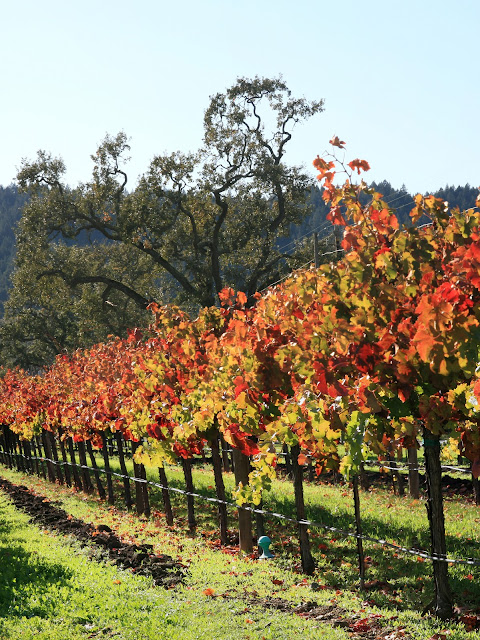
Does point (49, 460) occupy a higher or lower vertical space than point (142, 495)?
higher

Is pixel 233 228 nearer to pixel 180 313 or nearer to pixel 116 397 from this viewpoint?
pixel 116 397

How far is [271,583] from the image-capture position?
35.2 feet

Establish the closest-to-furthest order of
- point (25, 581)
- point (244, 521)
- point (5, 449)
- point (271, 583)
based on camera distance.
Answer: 1. point (271, 583)
2. point (25, 581)
3. point (244, 521)
4. point (5, 449)

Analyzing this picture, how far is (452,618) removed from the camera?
8312 millimetres

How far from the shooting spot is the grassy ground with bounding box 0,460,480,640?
8242 millimetres

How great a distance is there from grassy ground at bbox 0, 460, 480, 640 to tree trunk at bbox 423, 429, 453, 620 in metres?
0.26

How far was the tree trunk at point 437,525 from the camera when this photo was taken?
8289mm

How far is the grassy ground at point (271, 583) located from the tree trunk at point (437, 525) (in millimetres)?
265

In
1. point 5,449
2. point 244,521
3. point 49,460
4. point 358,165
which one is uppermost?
point 358,165

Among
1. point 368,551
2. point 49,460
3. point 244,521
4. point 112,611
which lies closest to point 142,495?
point 244,521

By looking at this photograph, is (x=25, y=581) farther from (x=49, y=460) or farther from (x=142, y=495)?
(x=49, y=460)

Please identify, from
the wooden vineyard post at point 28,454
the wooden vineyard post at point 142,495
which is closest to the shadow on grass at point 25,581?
the wooden vineyard post at point 142,495

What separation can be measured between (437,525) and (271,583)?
3.30m

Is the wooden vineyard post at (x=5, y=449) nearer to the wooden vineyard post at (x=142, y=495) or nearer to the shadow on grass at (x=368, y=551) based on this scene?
the wooden vineyard post at (x=142, y=495)
